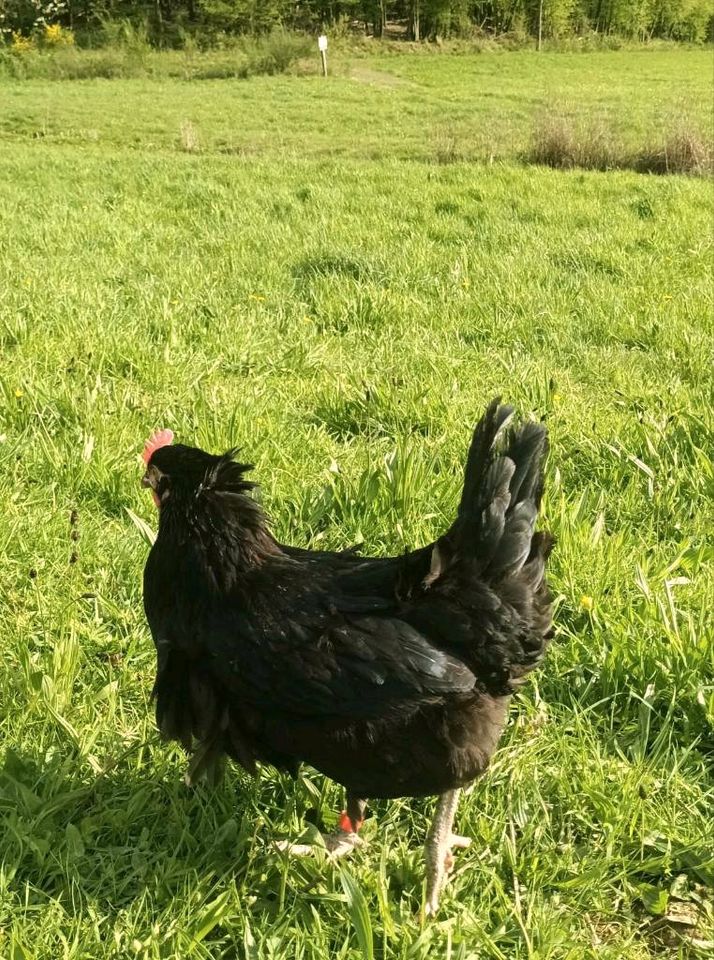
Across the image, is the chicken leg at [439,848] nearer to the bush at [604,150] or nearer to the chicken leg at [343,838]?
the chicken leg at [343,838]

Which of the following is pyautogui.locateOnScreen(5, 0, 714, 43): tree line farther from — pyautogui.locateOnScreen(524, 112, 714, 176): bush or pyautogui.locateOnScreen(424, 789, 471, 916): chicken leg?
pyautogui.locateOnScreen(424, 789, 471, 916): chicken leg

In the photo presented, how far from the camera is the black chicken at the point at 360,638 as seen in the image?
1668mm

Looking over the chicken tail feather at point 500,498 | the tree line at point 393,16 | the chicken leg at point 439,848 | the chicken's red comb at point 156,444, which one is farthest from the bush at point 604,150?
the tree line at point 393,16

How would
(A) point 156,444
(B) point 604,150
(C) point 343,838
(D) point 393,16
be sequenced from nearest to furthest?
(C) point 343,838
(A) point 156,444
(B) point 604,150
(D) point 393,16

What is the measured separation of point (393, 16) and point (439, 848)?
2505 inches

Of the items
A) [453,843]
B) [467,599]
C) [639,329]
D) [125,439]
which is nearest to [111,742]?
[453,843]

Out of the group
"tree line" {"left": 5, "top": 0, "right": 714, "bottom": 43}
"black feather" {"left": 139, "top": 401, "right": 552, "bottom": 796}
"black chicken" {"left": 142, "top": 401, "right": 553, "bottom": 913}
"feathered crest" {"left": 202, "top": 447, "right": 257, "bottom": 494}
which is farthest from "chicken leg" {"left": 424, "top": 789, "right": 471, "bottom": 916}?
"tree line" {"left": 5, "top": 0, "right": 714, "bottom": 43}

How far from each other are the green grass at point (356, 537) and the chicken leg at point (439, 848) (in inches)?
2.4

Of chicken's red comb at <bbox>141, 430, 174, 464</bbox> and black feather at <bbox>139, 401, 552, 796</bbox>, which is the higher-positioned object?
chicken's red comb at <bbox>141, 430, 174, 464</bbox>

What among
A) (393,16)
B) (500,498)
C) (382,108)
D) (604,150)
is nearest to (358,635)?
(500,498)

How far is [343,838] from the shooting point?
6.30ft

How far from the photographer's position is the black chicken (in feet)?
5.47

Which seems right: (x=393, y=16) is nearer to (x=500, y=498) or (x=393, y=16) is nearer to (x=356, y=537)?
(x=356, y=537)

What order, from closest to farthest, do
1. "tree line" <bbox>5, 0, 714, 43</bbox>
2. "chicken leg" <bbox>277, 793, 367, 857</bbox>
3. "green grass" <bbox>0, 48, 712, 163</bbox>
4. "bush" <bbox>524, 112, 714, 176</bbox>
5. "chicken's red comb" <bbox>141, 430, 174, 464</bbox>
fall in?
"chicken leg" <bbox>277, 793, 367, 857</bbox> → "chicken's red comb" <bbox>141, 430, 174, 464</bbox> → "bush" <bbox>524, 112, 714, 176</bbox> → "green grass" <bbox>0, 48, 712, 163</bbox> → "tree line" <bbox>5, 0, 714, 43</bbox>
